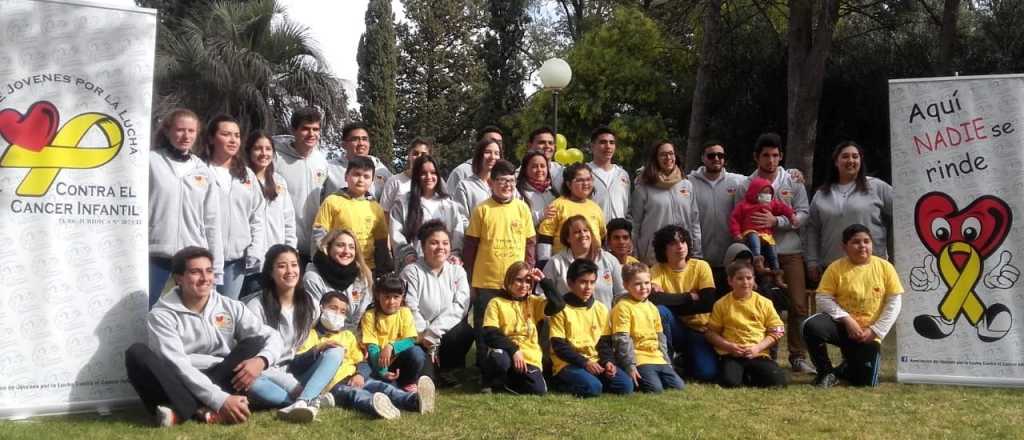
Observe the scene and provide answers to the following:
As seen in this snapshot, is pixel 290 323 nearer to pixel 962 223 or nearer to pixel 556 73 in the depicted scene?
pixel 962 223

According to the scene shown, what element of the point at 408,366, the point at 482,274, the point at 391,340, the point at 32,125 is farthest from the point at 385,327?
the point at 32,125

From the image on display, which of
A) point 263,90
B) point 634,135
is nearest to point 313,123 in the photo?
point 263,90

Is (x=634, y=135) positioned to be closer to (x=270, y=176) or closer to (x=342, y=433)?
(x=270, y=176)

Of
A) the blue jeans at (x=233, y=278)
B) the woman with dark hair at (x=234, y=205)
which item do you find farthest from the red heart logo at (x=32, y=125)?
the blue jeans at (x=233, y=278)

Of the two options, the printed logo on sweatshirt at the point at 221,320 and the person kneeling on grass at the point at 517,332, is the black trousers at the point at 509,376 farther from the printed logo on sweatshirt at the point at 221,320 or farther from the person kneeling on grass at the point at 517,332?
the printed logo on sweatshirt at the point at 221,320

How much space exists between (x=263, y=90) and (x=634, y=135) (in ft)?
26.9

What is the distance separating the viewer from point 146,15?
17.5 feet

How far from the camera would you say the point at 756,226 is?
6680 mm

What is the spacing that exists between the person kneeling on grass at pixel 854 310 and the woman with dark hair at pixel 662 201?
1042 millimetres

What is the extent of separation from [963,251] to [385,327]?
391 cm

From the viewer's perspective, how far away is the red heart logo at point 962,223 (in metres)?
6.17

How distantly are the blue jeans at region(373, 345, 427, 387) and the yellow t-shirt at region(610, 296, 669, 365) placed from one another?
127cm

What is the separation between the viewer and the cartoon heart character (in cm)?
616

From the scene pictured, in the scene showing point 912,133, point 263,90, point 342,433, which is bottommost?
point 342,433
